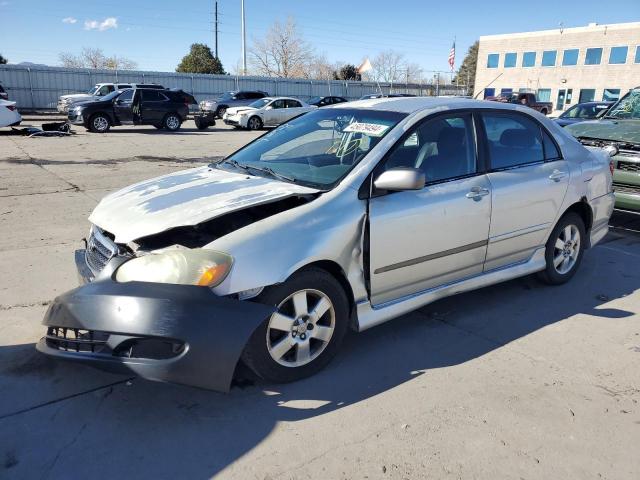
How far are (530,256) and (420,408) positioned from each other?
85.6 inches

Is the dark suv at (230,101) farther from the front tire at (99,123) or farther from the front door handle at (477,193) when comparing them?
the front door handle at (477,193)

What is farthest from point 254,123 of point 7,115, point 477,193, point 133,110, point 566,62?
point 566,62

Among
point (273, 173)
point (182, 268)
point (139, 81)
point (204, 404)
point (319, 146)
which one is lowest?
point (204, 404)

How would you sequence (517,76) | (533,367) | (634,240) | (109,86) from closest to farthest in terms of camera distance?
(533,367) → (634,240) → (109,86) → (517,76)

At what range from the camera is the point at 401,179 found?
128 inches

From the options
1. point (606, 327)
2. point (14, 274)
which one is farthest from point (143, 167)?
point (606, 327)

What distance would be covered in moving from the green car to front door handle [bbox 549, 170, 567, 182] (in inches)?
96.4

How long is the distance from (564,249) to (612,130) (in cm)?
304

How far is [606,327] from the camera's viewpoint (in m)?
4.13

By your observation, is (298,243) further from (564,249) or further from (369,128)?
(564,249)

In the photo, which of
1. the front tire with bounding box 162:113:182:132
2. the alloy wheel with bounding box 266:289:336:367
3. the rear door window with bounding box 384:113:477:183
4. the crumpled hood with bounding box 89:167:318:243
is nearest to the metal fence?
the front tire with bounding box 162:113:182:132

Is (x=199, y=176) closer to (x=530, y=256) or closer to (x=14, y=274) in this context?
(x=14, y=274)

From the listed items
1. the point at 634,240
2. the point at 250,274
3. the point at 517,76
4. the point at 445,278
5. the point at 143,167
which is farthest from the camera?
the point at 517,76

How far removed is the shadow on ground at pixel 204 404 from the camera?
8.29 feet
